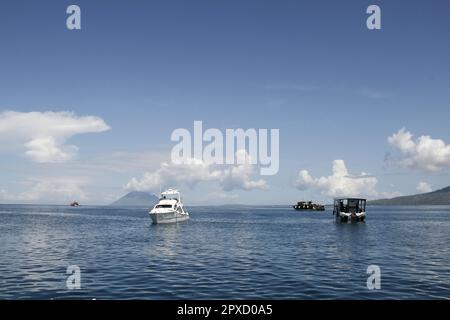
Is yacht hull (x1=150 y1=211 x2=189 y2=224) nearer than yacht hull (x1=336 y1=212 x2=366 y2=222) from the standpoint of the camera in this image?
Yes

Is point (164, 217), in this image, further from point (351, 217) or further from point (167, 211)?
point (351, 217)

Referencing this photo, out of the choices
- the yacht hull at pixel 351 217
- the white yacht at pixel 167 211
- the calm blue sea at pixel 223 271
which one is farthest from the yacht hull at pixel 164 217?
the yacht hull at pixel 351 217

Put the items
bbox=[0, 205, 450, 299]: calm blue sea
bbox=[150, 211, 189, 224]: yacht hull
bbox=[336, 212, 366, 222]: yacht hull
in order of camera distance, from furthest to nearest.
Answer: bbox=[336, 212, 366, 222]: yacht hull < bbox=[150, 211, 189, 224]: yacht hull < bbox=[0, 205, 450, 299]: calm blue sea

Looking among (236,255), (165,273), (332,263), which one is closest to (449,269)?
(332,263)

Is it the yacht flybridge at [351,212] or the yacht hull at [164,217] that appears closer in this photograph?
the yacht hull at [164,217]

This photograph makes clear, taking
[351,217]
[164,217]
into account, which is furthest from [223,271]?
[351,217]

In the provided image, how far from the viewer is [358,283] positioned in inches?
1081

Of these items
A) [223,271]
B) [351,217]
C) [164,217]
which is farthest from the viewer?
[351,217]

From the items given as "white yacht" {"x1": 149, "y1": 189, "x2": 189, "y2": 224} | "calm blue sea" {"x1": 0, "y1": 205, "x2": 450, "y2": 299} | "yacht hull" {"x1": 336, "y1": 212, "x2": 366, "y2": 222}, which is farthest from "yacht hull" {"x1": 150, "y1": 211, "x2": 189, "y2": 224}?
"yacht hull" {"x1": 336, "y1": 212, "x2": 366, "y2": 222}

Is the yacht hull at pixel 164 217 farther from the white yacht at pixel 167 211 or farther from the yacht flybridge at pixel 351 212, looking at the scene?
the yacht flybridge at pixel 351 212

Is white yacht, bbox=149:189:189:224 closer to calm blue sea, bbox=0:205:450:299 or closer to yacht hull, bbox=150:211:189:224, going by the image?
yacht hull, bbox=150:211:189:224
